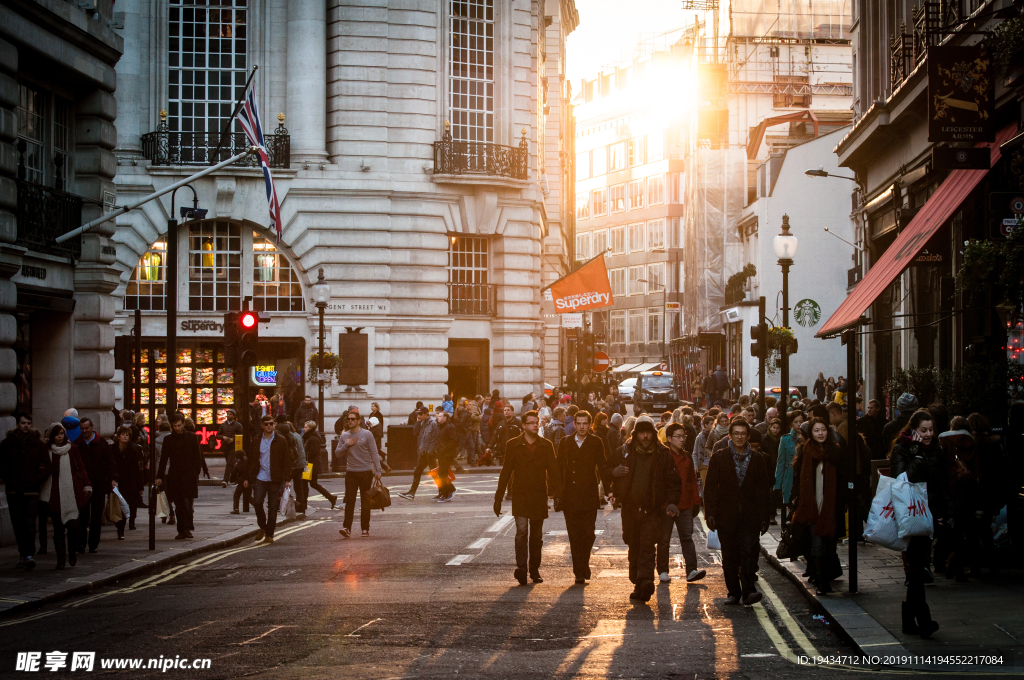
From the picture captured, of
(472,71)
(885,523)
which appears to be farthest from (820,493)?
(472,71)

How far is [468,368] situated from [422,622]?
2712 cm

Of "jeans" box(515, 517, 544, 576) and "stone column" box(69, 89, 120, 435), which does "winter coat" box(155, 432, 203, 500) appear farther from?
"jeans" box(515, 517, 544, 576)

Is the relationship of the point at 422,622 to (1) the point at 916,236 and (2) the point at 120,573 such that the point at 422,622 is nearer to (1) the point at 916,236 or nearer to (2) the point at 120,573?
(2) the point at 120,573

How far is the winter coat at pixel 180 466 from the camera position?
17.8 m

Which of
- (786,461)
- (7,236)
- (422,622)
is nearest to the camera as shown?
(422,622)

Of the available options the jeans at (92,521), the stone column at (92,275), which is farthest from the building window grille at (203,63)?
the jeans at (92,521)

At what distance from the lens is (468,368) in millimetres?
37531

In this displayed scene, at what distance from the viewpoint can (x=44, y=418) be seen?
19172 millimetres

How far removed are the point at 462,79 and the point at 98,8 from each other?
18041 mm

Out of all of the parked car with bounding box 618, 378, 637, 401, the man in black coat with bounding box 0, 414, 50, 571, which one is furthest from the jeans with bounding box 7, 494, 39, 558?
the parked car with bounding box 618, 378, 637, 401

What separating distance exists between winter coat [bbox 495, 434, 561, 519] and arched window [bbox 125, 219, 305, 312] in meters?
22.3

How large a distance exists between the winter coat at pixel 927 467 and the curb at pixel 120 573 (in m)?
8.43

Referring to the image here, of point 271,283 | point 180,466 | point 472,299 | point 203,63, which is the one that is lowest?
point 180,466

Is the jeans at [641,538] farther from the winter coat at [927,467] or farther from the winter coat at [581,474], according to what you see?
the winter coat at [927,467]
